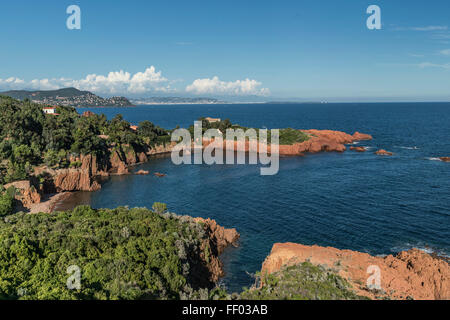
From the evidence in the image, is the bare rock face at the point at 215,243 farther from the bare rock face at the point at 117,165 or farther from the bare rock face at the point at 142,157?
the bare rock face at the point at 142,157

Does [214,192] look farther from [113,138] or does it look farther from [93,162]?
[113,138]

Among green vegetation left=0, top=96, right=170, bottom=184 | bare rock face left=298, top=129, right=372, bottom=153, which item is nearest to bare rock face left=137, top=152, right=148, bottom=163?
green vegetation left=0, top=96, right=170, bottom=184

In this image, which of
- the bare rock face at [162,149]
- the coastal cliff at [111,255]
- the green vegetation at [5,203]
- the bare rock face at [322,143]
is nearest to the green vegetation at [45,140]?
the green vegetation at [5,203]

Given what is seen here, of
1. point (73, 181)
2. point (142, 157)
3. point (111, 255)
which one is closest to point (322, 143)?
point (142, 157)

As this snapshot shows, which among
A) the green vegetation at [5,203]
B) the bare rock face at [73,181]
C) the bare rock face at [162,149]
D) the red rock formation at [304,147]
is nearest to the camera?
the green vegetation at [5,203]

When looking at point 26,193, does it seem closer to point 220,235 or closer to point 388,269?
point 220,235
